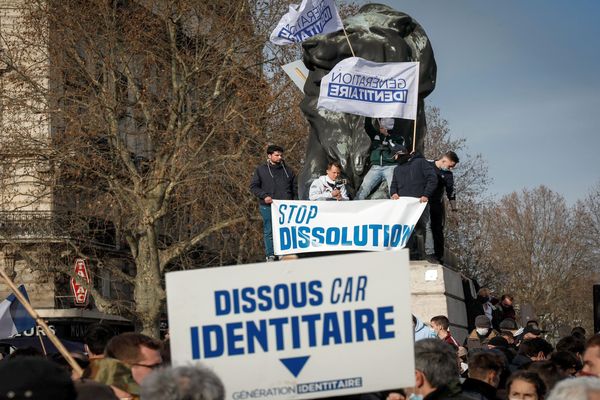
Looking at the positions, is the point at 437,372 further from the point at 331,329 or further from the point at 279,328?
the point at 279,328

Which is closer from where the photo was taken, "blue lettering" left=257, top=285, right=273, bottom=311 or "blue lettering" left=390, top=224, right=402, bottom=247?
"blue lettering" left=257, top=285, right=273, bottom=311

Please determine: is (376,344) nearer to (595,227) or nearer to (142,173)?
(142,173)

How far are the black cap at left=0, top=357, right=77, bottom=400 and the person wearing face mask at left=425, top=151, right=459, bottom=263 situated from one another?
11529 mm

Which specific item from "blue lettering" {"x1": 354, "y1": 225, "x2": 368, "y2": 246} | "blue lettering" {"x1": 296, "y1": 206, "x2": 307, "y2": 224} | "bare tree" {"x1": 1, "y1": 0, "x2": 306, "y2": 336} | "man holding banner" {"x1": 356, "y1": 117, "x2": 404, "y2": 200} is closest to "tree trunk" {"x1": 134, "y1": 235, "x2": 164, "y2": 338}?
"bare tree" {"x1": 1, "y1": 0, "x2": 306, "y2": 336}

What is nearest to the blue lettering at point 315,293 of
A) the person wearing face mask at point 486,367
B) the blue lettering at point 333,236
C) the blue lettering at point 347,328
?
the blue lettering at point 347,328

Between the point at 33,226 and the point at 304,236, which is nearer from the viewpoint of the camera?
the point at 304,236

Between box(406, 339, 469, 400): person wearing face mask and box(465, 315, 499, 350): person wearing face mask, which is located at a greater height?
box(406, 339, 469, 400): person wearing face mask

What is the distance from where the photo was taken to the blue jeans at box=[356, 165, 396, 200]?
56.1ft

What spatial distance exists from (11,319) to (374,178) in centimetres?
610

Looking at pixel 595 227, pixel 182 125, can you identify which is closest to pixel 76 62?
pixel 182 125

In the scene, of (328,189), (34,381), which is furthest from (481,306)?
(34,381)

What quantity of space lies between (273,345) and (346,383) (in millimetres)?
337

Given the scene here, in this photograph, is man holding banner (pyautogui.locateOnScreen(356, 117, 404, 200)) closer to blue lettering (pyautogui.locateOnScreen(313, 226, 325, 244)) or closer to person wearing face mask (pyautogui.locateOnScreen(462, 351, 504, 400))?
blue lettering (pyautogui.locateOnScreen(313, 226, 325, 244))

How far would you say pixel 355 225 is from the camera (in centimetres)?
1578
